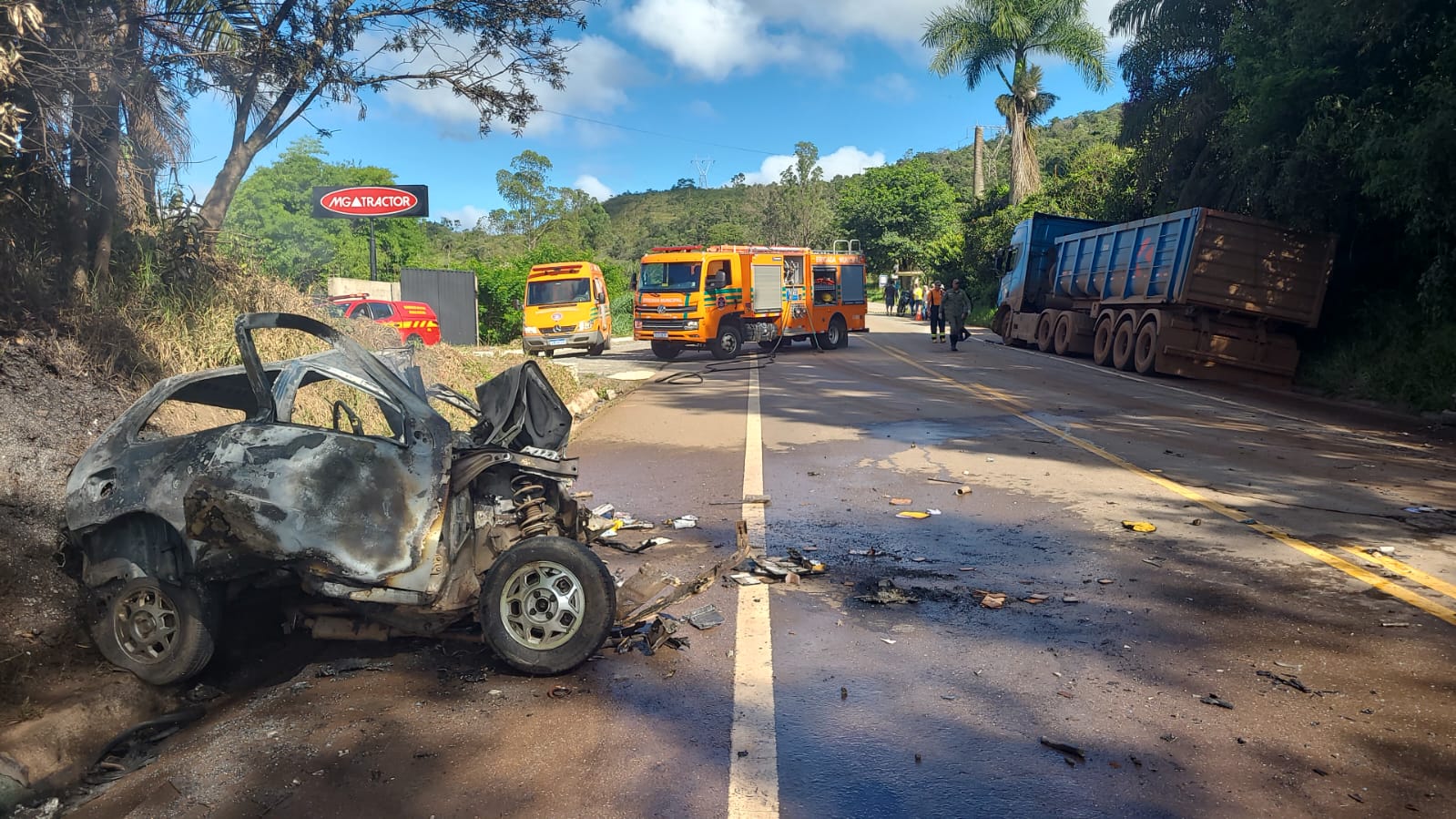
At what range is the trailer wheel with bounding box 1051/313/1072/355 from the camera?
23969mm

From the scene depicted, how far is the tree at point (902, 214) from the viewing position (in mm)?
65312

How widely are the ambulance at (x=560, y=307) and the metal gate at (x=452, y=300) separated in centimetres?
513

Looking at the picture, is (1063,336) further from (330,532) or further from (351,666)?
(330,532)

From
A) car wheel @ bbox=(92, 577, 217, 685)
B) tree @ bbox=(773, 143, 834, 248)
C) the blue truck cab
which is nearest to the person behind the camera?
car wheel @ bbox=(92, 577, 217, 685)

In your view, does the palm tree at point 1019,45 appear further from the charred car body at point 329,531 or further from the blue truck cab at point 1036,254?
the charred car body at point 329,531

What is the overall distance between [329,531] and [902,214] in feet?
211

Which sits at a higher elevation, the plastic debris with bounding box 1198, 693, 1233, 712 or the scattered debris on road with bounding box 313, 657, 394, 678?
the plastic debris with bounding box 1198, 693, 1233, 712

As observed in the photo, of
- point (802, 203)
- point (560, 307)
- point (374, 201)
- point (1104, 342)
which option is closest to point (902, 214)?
point (802, 203)

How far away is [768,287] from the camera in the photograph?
85.1 ft

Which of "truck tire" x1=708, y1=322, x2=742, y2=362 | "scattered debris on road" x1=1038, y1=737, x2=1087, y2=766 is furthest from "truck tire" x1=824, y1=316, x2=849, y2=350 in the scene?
"scattered debris on road" x1=1038, y1=737, x2=1087, y2=766

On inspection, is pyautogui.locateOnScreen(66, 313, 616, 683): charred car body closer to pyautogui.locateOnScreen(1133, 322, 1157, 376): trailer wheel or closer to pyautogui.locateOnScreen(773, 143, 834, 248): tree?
pyautogui.locateOnScreen(1133, 322, 1157, 376): trailer wheel

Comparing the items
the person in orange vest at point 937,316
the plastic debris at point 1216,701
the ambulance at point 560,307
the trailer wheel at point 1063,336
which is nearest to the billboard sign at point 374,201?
the ambulance at point 560,307

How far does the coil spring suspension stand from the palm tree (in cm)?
4033

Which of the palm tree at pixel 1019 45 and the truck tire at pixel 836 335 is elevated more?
the palm tree at pixel 1019 45
